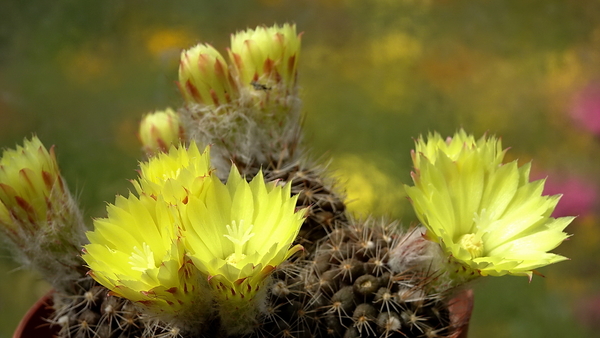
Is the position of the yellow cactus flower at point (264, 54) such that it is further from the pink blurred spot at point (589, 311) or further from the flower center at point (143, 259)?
the pink blurred spot at point (589, 311)

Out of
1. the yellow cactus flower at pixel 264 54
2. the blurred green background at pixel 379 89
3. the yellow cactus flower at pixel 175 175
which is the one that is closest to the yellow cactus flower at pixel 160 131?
the yellow cactus flower at pixel 264 54

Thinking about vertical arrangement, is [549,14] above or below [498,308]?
above

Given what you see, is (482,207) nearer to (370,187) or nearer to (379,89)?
(370,187)

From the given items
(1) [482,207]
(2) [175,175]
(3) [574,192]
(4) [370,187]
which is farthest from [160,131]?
(3) [574,192]

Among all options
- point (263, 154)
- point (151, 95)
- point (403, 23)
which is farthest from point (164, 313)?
point (403, 23)

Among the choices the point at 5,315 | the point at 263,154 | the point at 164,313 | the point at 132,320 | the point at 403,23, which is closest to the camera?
the point at 164,313

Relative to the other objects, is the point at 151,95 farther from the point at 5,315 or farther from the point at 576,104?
the point at 576,104
